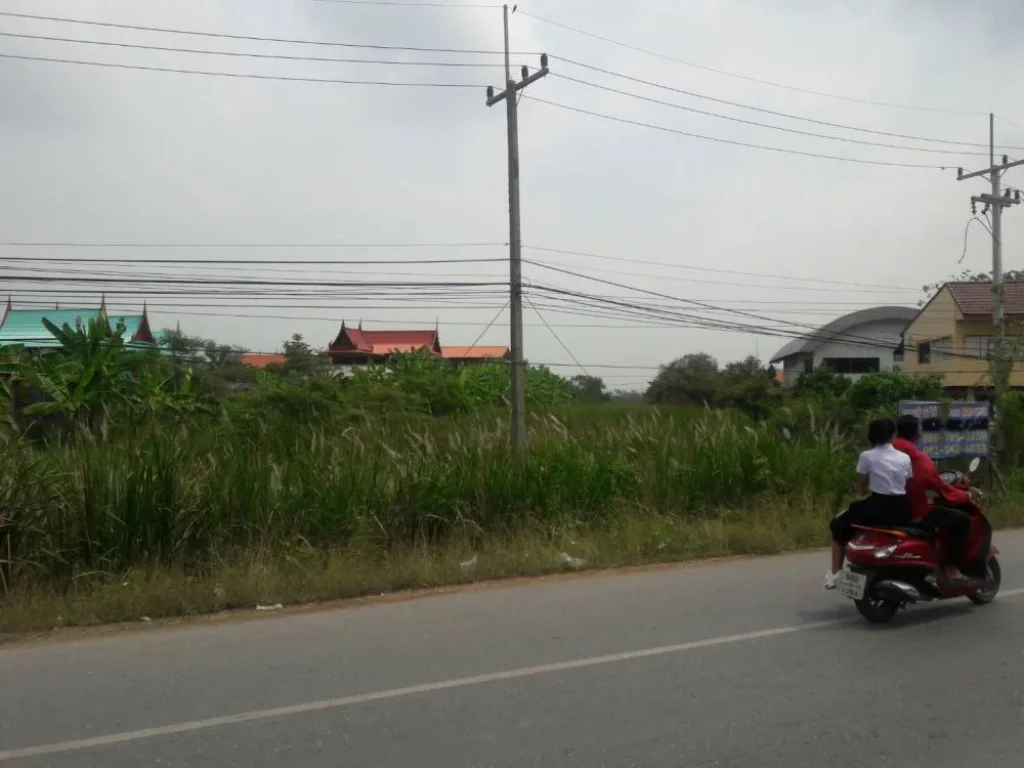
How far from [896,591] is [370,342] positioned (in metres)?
48.1

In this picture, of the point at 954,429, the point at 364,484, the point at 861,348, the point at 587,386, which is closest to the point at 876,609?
the point at 364,484

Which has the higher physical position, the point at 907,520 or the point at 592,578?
the point at 907,520

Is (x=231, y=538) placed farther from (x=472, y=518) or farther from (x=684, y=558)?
(x=684, y=558)

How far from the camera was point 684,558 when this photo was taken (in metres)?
11.4

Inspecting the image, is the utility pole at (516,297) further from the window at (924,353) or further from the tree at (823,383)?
the window at (924,353)

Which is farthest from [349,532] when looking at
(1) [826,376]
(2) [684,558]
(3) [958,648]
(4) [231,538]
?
(1) [826,376]

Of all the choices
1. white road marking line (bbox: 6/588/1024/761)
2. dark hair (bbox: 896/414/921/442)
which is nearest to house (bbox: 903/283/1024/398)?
dark hair (bbox: 896/414/921/442)

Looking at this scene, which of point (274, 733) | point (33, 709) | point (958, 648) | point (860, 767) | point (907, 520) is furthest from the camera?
point (907, 520)

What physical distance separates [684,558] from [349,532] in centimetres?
402

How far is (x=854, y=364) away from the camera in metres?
57.0

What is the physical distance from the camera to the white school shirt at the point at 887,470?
758 centimetres

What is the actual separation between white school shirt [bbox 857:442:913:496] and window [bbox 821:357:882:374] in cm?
5154

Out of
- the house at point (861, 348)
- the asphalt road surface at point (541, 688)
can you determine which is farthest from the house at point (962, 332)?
the asphalt road surface at point (541, 688)

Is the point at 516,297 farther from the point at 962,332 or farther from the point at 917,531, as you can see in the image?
the point at 962,332
